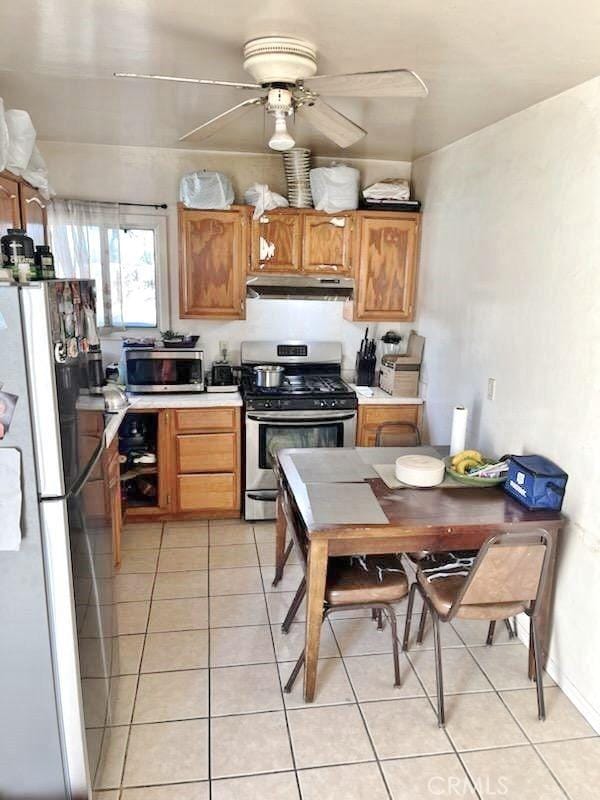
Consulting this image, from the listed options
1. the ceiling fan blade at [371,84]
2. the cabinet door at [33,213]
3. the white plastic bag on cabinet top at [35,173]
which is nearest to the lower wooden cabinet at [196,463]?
the cabinet door at [33,213]

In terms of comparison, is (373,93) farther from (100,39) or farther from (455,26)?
(100,39)

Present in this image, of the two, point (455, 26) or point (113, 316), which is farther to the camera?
point (113, 316)

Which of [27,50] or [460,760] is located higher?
[27,50]

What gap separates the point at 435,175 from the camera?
371cm

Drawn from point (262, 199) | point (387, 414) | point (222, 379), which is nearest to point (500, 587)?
point (387, 414)

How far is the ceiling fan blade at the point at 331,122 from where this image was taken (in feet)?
6.76

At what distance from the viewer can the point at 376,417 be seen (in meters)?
3.96

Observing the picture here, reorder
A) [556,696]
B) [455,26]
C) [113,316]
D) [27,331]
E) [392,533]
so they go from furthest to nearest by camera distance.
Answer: [113,316] < [556,696] < [392,533] < [455,26] < [27,331]

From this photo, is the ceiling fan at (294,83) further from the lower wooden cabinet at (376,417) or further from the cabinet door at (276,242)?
the lower wooden cabinet at (376,417)

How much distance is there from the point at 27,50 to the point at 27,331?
1.32 m

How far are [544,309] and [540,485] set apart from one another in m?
0.78

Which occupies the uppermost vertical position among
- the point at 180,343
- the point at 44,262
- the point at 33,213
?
the point at 33,213

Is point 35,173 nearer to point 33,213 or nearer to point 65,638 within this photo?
point 33,213

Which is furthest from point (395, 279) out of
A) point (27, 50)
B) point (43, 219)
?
point (27, 50)
